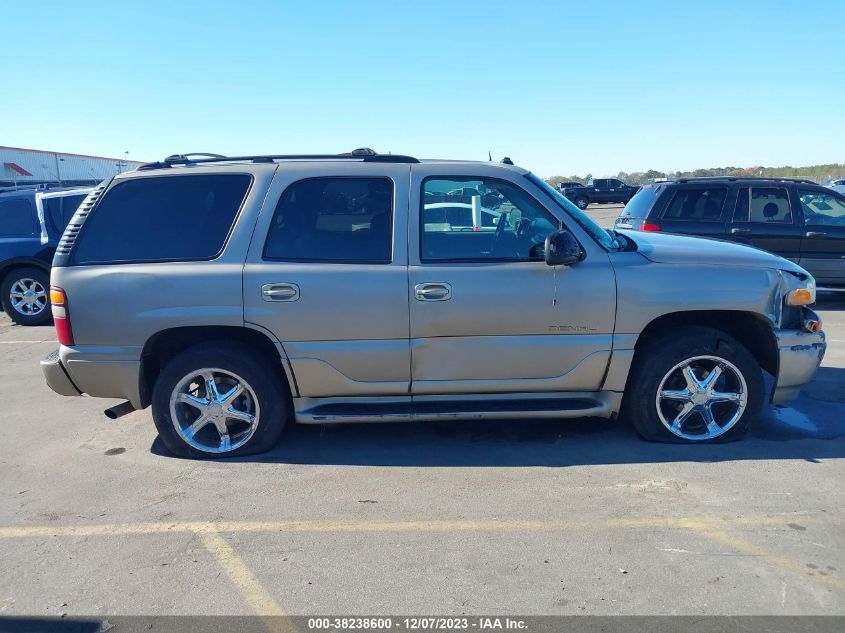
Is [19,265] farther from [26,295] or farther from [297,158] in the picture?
[297,158]

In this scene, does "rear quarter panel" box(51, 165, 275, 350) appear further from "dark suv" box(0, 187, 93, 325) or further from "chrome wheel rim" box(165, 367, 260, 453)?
"dark suv" box(0, 187, 93, 325)

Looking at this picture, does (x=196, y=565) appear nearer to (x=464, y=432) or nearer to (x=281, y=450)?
(x=281, y=450)

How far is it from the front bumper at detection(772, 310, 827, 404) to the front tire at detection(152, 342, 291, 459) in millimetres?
3402

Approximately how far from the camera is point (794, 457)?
4.28 m

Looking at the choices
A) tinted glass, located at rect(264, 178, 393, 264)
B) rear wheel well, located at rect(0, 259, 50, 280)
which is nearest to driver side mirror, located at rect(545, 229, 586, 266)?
tinted glass, located at rect(264, 178, 393, 264)

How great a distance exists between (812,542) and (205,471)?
3.60 m

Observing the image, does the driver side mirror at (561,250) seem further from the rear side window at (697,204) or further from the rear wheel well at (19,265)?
the rear wheel well at (19,265)

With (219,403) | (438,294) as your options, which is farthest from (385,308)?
(219,403)

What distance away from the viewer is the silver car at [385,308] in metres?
4.20

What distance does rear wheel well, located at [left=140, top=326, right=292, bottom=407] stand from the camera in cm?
436

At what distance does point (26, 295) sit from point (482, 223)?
8222mm

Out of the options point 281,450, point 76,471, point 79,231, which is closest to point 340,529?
point 281,450

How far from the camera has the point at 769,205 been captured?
9188mm

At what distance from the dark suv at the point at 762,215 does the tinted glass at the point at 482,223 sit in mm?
5277
